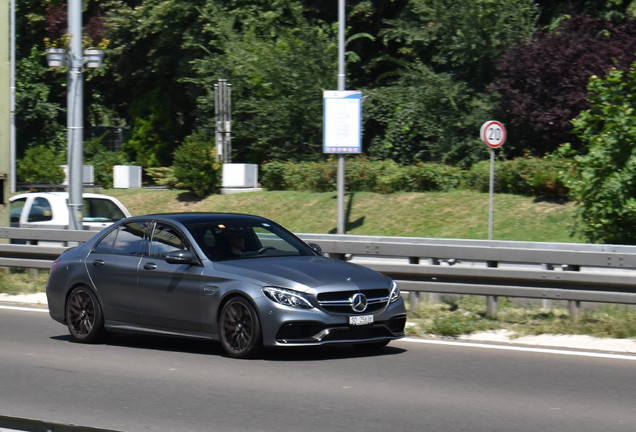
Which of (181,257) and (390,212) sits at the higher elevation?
(181,257)

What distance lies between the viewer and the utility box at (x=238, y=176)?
35062 millimetres

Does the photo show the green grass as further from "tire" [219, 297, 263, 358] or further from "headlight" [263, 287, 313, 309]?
"headlight" [263, 287, 313, 309]

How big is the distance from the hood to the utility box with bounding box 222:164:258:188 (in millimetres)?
24752

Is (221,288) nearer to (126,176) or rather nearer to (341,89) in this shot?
(341,89)

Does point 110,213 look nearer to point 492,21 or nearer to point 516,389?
point 516,389

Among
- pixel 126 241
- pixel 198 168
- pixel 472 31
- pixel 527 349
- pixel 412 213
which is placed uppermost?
pixel 472 31

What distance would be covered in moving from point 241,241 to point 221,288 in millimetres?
838

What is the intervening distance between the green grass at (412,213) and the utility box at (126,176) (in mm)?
4810

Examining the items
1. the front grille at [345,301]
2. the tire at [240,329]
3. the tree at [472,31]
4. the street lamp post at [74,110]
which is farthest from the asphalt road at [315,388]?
the tree at [472,31]

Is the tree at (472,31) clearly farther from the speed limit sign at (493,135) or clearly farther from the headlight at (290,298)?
the headlight at (290,298)

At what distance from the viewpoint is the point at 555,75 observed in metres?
31.2

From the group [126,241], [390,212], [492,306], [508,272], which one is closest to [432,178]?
[390,212]

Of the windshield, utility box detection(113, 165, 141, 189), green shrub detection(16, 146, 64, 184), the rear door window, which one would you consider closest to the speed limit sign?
the windshield

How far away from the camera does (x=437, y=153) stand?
3525cm
